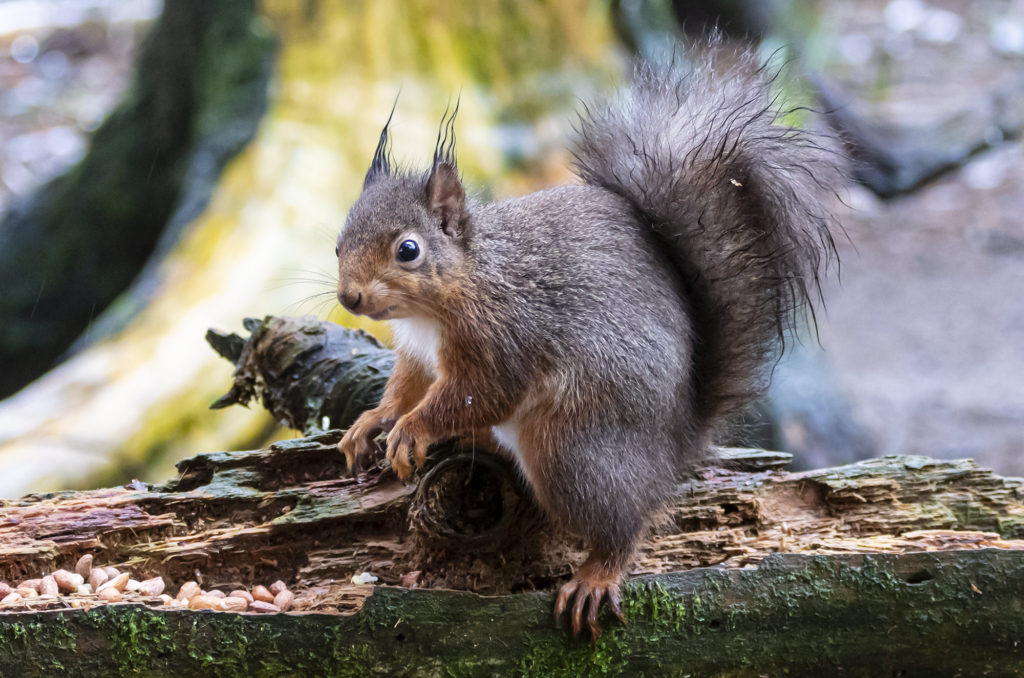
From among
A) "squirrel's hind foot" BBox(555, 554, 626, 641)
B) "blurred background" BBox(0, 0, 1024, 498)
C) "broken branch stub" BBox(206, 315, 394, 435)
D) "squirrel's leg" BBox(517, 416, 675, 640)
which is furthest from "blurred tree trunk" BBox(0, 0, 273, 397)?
"squirrel's hind foot" BBox(555, 554, 626, 641)

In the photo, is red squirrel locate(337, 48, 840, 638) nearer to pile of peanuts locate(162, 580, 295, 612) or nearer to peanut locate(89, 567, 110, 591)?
pile of peanuts locate(162, 580, 295, 612)

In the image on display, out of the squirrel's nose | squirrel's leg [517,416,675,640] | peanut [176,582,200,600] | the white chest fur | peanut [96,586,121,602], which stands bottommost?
peanut [176,582,200,600]

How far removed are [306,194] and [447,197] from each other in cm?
127

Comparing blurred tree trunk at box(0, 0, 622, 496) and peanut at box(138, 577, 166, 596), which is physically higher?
blurred tree trunk at box(0, 0, 622, 496)

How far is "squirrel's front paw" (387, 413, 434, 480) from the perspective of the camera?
1.64 metres

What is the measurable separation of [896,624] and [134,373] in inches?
77.6

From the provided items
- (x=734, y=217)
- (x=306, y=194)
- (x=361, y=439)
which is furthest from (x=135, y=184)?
(x=734, y=217)

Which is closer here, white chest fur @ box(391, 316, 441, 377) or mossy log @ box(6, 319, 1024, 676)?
mossy log @ box(6, 319, 1024, 676)

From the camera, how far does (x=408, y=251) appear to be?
5.38 feet

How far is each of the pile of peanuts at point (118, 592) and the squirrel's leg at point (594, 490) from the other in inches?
19.3

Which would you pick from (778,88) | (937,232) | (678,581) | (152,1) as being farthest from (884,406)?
(152,1)

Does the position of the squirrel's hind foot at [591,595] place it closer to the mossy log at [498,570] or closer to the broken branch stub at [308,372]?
the mossy log at [498,570]

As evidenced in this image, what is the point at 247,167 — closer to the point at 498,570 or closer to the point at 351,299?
the point at 351,299

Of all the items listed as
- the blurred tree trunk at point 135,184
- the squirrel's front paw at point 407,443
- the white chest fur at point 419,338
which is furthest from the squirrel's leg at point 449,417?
the blurred tree trunk at point 135,184
